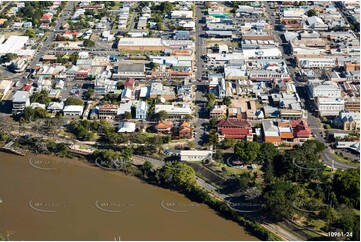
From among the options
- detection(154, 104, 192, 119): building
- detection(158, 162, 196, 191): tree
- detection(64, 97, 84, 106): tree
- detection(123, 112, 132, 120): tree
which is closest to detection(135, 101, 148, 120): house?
detection(123, 112, 132, 120): tree

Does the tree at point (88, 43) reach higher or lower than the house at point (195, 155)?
higher

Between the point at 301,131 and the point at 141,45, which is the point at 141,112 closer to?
the point at 301,131

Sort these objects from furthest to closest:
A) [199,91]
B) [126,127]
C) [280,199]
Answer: [199,91], [126,127], [280,199]

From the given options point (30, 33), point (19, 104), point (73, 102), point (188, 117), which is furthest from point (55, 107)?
point (30, 33)

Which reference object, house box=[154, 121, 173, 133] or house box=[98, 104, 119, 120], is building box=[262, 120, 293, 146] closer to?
house box=[154, 121, 173, 133]

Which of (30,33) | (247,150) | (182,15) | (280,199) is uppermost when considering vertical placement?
(182,15)

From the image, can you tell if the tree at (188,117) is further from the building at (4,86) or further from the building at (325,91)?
the building at (4,86)

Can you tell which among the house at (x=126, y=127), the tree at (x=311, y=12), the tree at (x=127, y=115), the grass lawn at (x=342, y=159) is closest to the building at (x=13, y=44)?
the tree at (x=127, y=115)
